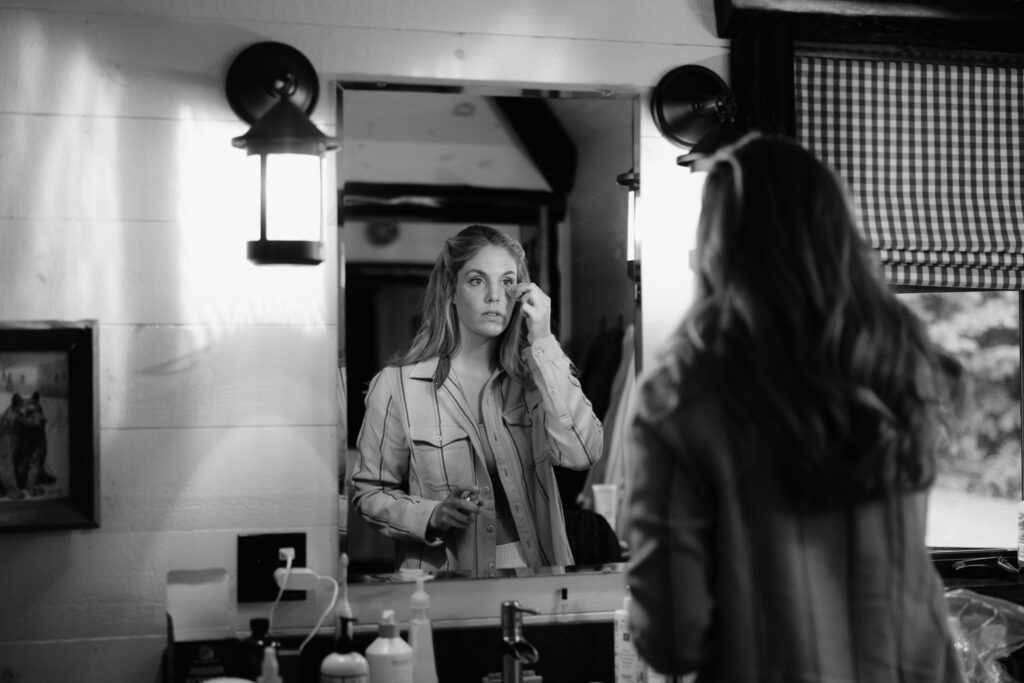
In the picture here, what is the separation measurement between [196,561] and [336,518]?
0.87ft

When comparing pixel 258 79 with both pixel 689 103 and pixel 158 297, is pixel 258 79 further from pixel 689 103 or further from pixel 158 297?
pixel 689 103

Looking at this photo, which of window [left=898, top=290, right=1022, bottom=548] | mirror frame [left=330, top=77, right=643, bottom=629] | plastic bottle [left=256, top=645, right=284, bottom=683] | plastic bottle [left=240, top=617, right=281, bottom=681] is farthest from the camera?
window [left=898, top=290, right=1022, bottom=548]

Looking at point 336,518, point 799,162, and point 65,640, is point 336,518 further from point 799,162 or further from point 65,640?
point 799,162

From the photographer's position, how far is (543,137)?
6.93 feet

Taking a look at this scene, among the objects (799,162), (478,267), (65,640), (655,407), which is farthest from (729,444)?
(65,640)

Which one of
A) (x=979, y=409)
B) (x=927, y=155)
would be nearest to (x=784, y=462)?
(x=927, y=155)

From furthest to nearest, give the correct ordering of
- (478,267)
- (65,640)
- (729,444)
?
(478,267) → (65,640) → (729,444)

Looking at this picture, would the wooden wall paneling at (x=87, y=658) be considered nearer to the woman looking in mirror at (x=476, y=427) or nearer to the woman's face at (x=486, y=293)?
the woman looking in mirror at (x=476, y=427)

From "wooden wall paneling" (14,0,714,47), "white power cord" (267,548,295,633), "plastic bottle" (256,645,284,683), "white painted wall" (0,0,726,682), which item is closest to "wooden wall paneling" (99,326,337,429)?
"white painted wall" (0,0,726,682)

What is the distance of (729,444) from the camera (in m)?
1.25

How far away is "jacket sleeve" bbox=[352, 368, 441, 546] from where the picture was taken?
2037mm

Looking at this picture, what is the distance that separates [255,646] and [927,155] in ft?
5.40

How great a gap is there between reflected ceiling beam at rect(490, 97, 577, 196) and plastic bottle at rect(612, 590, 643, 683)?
82 cm

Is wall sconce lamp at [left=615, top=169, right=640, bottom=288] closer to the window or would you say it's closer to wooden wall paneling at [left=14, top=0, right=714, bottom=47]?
wooden wall paneling at [left=14, top=0, right=714, bottom=47]
